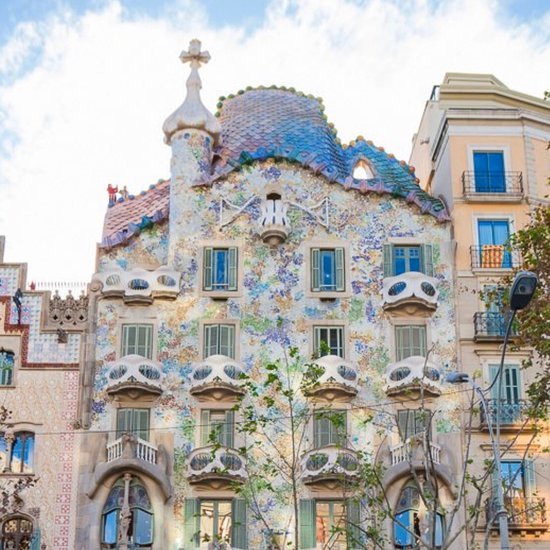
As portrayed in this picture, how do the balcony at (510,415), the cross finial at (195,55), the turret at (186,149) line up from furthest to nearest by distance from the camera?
the cross finial at (195,55)
the turret at (186,149)
the balcony at (510,415)

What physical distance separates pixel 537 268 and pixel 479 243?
21.3 ft

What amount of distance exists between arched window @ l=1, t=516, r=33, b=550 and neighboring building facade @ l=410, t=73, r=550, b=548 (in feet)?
41.7

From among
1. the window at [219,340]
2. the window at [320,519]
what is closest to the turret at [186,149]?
the window at [219,340]

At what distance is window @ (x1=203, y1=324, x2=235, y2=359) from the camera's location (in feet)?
114

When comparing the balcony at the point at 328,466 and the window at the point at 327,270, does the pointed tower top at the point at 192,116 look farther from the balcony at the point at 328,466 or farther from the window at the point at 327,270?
the balcony at the point at 328,466

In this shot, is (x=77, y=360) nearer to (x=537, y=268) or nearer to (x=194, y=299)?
(x=194, y=299)

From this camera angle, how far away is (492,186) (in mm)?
36688

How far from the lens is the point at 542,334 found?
2966cm

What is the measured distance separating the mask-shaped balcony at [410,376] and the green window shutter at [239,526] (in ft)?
17.5

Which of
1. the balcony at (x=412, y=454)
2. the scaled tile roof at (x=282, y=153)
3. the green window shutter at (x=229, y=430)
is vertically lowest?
the balcony at (x=412, y=454)

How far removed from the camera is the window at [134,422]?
33.7 m

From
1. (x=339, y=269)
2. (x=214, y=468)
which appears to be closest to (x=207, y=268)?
(x=339, y=269)

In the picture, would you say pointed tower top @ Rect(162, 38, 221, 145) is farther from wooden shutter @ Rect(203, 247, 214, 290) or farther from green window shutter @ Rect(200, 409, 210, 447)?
green window shutter @ Rect(200, 409, 210, 447)

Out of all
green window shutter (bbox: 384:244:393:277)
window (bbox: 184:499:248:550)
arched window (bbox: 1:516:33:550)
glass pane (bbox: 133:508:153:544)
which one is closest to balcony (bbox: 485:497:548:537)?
window (bbox: 184:499:248:550)
